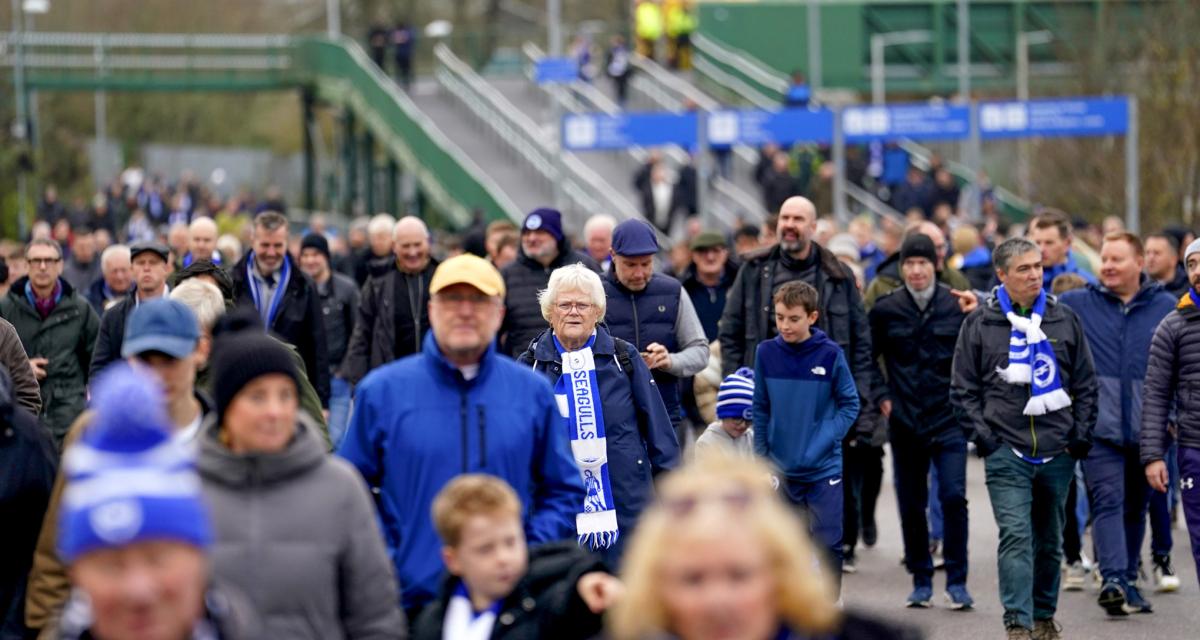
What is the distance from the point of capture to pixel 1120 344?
12.2 m

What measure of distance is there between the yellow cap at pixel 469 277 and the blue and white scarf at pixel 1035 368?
185 inches

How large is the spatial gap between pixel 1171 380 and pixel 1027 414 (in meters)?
0.78

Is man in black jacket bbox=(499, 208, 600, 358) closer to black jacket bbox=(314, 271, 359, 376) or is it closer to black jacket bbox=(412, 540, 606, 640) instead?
black jacket bbox=(314, 271, 359, 376)

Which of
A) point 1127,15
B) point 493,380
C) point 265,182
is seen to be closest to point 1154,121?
point 1127,15

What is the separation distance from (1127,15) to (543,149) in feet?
40.2

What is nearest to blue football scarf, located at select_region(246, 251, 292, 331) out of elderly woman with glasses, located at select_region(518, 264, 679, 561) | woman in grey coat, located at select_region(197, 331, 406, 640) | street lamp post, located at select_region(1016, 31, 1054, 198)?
elderly woman with glasses, located at select_region(518, 264, 679, 561)

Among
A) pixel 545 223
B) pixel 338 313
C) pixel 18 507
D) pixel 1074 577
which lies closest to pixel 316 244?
pixel 338 313

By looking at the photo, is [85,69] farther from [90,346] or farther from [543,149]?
[90,346]

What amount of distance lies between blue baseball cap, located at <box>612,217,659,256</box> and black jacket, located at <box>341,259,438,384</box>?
8.03 ft

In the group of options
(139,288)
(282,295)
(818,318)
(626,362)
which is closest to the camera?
(626,362)

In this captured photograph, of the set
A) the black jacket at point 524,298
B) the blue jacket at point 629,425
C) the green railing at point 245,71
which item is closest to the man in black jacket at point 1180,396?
the blue jacket at point 629,425

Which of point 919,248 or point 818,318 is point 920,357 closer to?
point 919,248

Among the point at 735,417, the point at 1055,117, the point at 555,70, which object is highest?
the point at 555,70

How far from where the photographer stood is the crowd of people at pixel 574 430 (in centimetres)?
414
